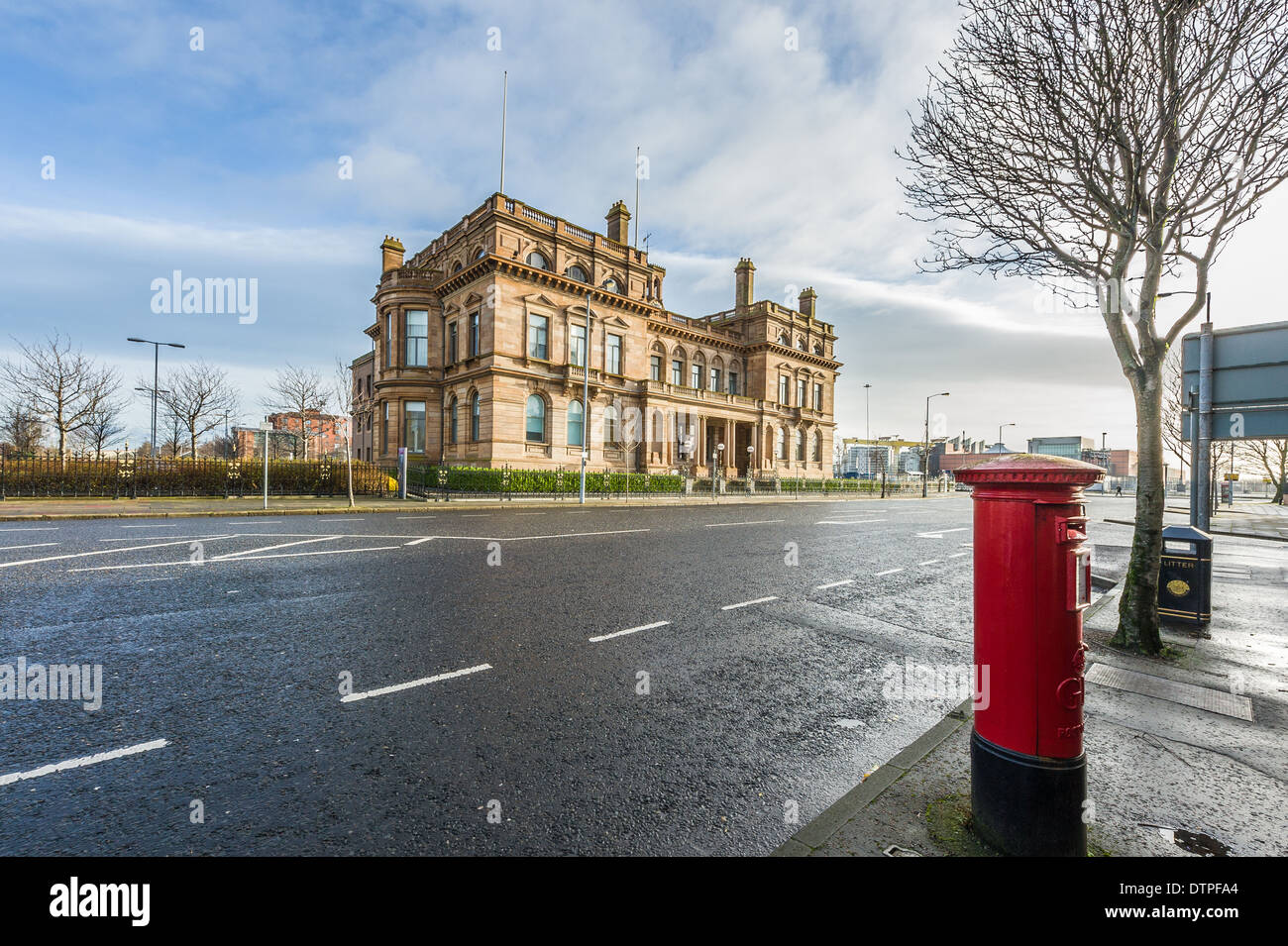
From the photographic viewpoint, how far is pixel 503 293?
30.1m

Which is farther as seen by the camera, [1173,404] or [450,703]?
[1173,404]

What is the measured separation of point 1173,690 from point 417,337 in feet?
120

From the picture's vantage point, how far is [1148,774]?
2904mm

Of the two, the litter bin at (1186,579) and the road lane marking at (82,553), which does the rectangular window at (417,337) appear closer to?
the road lane marking at (82,553)

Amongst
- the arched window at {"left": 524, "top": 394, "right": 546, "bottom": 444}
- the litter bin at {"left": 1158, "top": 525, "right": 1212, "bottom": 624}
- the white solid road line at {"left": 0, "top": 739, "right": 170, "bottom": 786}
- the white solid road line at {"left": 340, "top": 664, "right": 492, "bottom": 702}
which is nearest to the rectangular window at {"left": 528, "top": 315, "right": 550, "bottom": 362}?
the arched window at {"left": 524, "top": 394, "right": 546, "bottom": 444}

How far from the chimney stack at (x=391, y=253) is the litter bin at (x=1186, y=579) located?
3970cm

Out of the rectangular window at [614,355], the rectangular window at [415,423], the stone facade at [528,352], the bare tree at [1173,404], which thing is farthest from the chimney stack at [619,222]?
the bare tree at [1173,404]

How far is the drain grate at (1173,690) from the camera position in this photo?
3.86m

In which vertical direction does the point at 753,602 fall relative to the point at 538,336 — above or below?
below

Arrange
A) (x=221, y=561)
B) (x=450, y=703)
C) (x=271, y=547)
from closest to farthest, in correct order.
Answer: (x=450, y=703) < (x=221, y=561) < (x=271, y=547)

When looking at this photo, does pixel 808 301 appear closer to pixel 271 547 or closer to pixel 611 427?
pixel 611 427

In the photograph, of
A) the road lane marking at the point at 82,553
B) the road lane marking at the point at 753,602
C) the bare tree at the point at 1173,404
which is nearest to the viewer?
the road lane marking at the point at 753,602

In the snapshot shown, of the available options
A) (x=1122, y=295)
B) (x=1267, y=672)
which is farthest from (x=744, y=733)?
(x=1122, y=295)

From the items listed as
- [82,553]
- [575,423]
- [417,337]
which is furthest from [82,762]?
[417,337]
